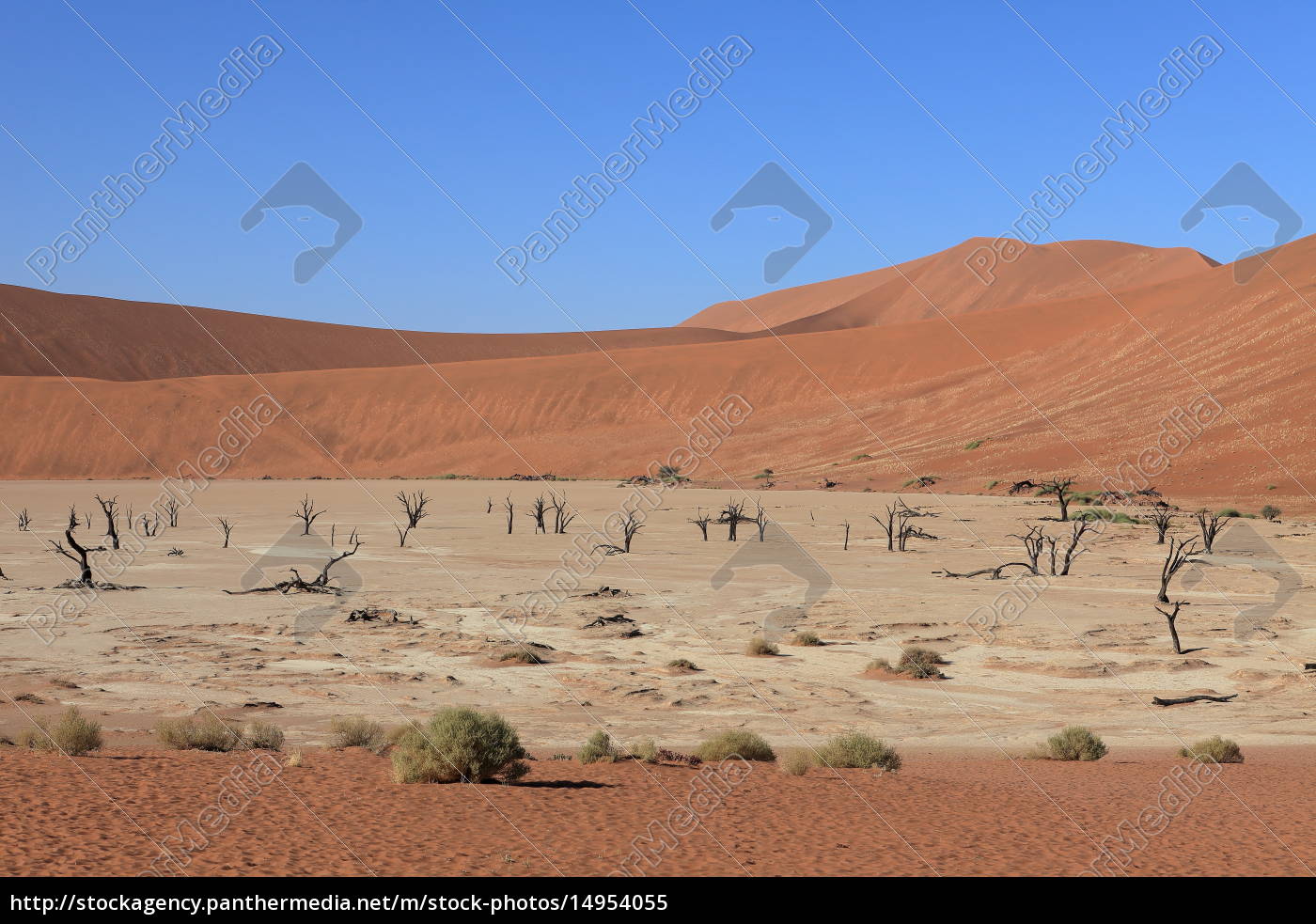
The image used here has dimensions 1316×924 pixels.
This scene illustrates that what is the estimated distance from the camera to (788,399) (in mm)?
88125

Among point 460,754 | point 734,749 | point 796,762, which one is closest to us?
point 460,754

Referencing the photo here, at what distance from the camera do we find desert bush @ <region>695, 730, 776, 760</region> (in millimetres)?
11336

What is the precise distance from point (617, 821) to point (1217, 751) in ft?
22.5

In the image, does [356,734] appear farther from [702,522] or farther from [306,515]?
[306,515]

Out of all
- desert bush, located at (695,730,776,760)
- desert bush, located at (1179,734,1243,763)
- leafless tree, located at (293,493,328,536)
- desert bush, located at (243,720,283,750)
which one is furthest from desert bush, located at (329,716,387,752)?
leafless tree, located at (293,493,328,536)

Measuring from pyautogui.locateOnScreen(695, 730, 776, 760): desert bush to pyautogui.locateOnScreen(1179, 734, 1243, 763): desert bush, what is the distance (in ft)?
15.1

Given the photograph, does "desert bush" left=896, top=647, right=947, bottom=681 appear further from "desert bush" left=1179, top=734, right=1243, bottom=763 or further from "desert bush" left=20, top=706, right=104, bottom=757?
"desert bush" left=20, top=706, right=104, bottom=757

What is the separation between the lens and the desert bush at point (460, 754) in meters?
10.0

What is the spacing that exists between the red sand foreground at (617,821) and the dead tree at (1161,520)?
2188 cm

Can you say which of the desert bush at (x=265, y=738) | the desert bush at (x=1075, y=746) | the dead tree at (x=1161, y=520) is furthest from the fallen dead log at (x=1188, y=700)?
the dead tree at (x=1161, y=520)

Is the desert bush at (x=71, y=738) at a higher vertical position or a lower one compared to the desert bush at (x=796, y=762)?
higher

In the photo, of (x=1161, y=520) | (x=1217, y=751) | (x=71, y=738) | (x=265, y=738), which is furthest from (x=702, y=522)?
(x=71, y=738)

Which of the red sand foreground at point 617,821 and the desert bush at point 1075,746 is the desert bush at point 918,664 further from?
Answer: the red sand foreground at point 617,821
